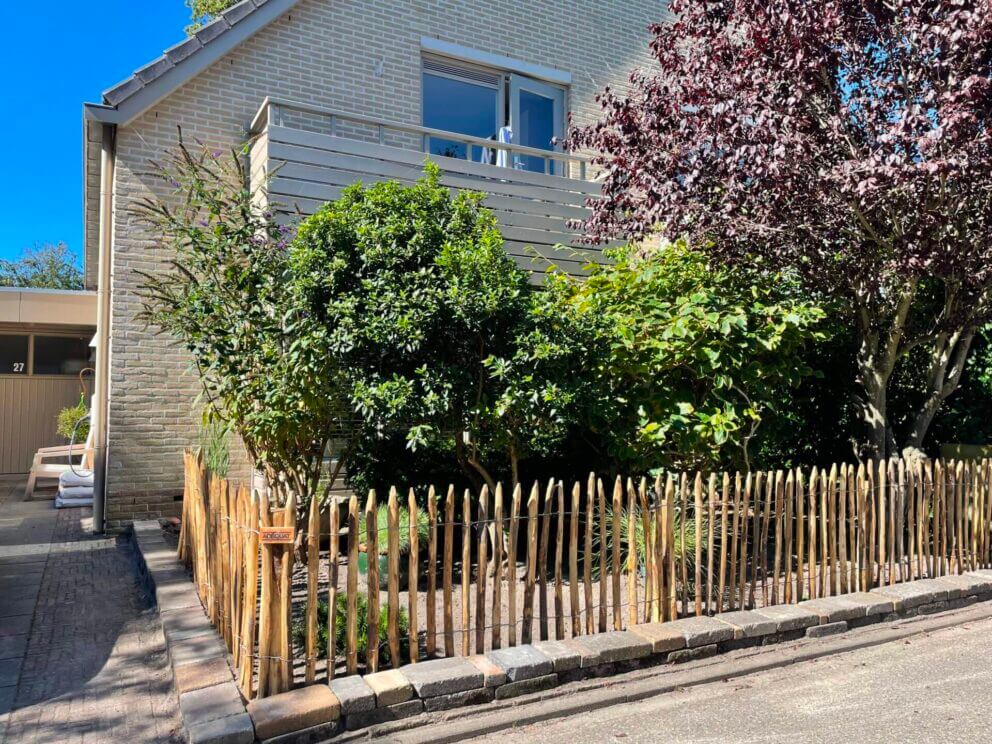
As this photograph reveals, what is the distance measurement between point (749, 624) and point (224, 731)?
3.46 m

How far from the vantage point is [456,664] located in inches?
178

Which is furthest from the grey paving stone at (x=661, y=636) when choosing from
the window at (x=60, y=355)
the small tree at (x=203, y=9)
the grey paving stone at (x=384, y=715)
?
the small tree at (x=203, y=9)

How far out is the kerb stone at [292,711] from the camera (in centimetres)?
381

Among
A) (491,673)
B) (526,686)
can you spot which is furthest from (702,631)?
(491,673)

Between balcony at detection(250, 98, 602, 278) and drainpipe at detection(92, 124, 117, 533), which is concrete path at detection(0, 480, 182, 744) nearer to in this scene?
drainpipe at detection(92, 124, 117, 533)

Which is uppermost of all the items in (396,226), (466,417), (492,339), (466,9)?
(466,9)

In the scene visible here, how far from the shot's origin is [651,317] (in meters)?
6.96

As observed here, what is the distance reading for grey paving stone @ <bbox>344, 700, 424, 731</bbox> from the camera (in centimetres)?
405

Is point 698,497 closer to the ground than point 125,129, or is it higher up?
closer to the ground

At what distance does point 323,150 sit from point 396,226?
290 cm

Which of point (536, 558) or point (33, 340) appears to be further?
point (33, 340)

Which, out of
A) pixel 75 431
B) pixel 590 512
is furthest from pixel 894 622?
pixel 75 431

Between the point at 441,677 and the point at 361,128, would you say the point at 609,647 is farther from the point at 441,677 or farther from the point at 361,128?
the point at 361,128

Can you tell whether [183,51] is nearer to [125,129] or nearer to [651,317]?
[125,129]
